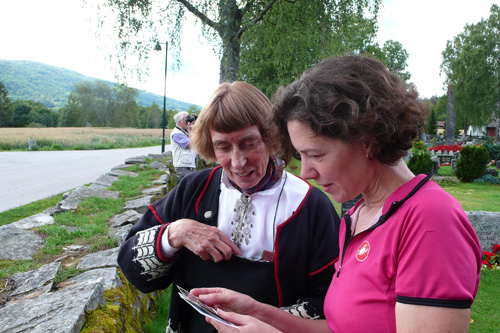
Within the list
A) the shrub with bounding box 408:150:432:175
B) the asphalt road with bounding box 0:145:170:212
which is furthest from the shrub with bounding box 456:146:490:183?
the asphalt road with bounding box 0:145:170:212

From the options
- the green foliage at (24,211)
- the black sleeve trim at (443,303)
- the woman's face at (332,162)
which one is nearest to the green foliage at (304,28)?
the green foliage at (24,211)

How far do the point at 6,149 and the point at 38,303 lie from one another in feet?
94.1

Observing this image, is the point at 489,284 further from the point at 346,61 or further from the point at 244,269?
the point at 346,61

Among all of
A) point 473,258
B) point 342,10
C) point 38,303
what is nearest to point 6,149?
point 342,10

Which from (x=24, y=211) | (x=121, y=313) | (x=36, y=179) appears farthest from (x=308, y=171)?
(x=36, y=179)

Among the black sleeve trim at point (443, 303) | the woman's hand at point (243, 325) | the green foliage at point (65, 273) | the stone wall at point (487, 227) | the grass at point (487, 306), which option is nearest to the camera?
the black sleeve trim at point (443, 303)

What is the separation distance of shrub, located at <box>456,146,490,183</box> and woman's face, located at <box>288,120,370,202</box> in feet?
49.5

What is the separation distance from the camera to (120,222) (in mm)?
4359

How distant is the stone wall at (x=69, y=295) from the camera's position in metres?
1.84

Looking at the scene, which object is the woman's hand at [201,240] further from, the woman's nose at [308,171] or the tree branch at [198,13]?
the tree branch at [198,13]

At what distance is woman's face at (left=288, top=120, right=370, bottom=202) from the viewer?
4.41 feet

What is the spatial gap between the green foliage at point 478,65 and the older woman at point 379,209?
1599 inches

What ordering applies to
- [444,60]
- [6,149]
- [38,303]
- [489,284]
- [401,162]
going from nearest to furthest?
[401,162] < [38,303] < [489,284] < [6,149] < [444,60]

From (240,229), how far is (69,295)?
1025mm
